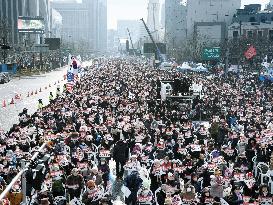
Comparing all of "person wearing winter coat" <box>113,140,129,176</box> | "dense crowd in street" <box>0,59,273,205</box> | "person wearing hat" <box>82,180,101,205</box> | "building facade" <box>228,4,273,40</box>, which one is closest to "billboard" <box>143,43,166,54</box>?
"building facade" <box>228,4,273,40</box>

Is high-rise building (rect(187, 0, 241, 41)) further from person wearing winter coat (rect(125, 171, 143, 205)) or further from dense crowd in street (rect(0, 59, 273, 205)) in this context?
person wearing winter coat (rect(125, 171, 143, 205))

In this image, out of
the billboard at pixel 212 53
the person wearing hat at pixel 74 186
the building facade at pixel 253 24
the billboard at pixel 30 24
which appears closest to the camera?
the person wearing hat at pixel 74 186

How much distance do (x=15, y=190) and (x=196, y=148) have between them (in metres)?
6.85

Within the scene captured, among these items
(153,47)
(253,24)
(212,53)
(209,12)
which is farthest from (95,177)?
(209,12)

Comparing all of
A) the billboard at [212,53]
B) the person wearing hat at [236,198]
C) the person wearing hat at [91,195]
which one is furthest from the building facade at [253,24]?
the person wearing hat at [91,195]

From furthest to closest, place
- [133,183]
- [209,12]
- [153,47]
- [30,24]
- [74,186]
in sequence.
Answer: [209,12], [30,24], [153,47], [133,183], [74,186]

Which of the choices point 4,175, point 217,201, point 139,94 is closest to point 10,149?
point 4,175

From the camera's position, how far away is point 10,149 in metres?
16.8

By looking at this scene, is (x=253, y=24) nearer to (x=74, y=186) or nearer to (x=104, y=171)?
(x=104, y=171)

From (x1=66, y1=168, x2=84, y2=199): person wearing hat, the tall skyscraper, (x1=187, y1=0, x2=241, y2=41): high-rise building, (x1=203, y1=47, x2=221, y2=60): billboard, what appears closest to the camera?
(x1=66, y1=168, x2=84, y2=199): person wearing hat

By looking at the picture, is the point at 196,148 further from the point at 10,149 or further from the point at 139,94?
the point at 139,94

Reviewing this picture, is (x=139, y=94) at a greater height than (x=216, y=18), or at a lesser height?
lesser

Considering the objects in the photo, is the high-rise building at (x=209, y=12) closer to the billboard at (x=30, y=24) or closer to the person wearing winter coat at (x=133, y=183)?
the billboard at (x=30, y=24)

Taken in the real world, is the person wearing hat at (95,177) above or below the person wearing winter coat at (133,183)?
above
